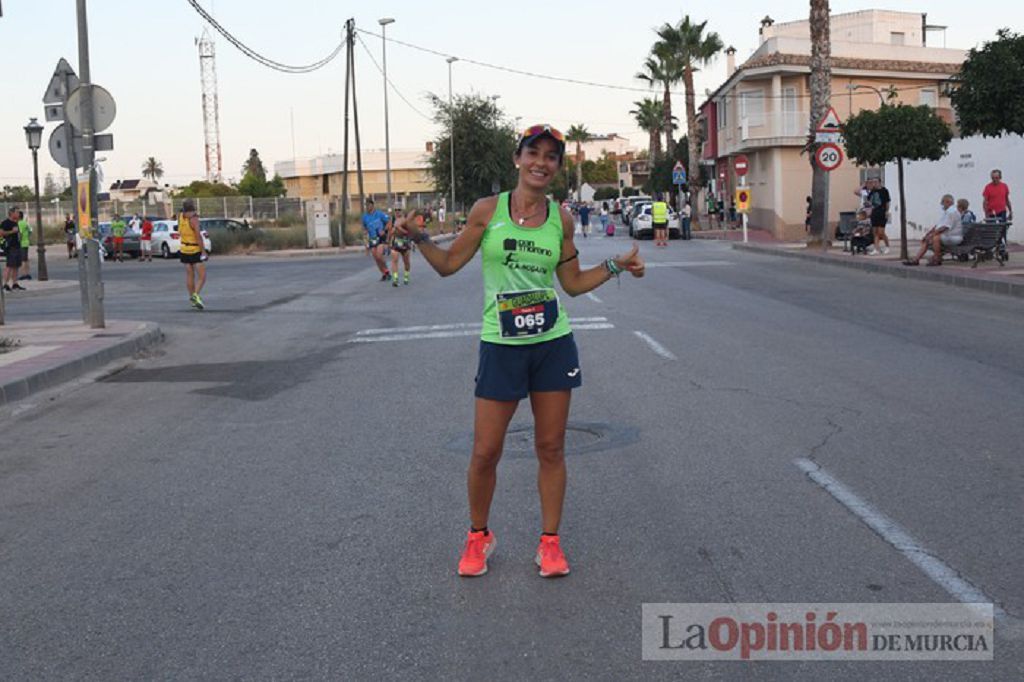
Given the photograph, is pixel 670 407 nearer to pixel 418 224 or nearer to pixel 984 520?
pixel 984 520

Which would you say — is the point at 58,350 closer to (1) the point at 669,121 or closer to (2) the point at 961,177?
(2) the point at 961,177

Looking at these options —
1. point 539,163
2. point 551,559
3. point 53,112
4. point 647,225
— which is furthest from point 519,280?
point 647,225

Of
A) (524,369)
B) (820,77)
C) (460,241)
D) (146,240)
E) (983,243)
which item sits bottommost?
(524,369)

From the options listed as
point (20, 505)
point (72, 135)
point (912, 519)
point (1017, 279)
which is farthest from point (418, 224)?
point (1017, 279)

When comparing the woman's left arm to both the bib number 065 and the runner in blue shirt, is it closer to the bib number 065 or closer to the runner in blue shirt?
the bib number 065

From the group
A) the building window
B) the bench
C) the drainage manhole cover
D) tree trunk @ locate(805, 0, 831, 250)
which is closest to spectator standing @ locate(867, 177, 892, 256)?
tree trunk @ locate(805, 0, 831, 250)

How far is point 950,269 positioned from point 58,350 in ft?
51.2

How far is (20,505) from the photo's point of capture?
671cm

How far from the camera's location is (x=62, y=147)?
1636cm

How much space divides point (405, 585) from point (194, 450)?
3534 mm

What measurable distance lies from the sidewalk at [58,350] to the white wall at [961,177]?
2169 cm

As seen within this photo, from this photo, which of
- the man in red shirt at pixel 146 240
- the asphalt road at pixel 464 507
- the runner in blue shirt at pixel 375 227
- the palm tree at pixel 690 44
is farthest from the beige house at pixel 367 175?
the asphalt road at pixel 464 507

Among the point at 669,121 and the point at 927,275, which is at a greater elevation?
the point at 669,121

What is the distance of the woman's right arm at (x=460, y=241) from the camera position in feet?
16.7
